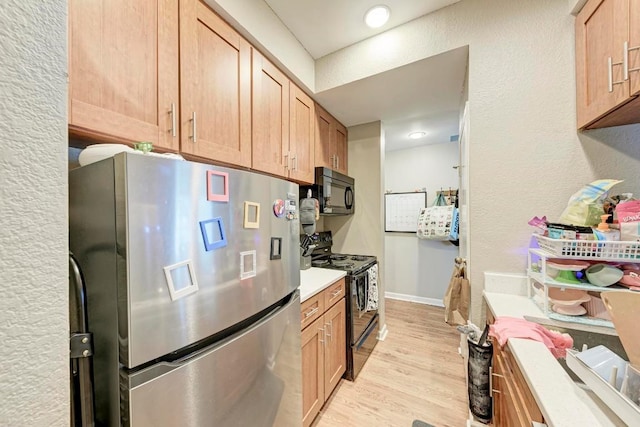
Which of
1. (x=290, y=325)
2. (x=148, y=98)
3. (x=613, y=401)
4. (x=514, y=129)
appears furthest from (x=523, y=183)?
(x=148, y=98)

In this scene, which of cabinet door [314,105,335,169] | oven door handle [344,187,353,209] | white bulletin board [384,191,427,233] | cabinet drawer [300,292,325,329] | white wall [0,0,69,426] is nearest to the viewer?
white wall [0,0,69,426]

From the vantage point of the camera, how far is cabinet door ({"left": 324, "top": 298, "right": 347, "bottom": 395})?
1688 mm

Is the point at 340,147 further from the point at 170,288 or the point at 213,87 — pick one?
the point at 170,288

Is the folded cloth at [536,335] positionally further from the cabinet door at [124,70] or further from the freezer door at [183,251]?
the cabinet door at [124,70]

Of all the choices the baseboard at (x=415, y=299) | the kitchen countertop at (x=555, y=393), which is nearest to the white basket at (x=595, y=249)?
the kitchen countertop at (x=555, y=393)

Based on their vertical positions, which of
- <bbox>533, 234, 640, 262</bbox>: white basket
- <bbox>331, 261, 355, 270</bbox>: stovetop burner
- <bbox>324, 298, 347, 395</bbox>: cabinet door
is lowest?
<bbox>324, 298, 347, 395</bbox>: cabinet door

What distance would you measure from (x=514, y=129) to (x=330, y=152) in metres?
1.47

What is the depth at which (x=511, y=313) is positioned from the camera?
1.16 meters

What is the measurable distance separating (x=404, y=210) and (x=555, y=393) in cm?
318

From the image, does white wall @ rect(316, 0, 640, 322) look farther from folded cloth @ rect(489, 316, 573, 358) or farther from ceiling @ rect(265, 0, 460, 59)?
folded cloth @ rect(489, 316, 573, 358)

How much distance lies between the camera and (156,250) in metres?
0.65

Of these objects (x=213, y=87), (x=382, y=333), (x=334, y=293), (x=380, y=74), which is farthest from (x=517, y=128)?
(x=382, y=333)

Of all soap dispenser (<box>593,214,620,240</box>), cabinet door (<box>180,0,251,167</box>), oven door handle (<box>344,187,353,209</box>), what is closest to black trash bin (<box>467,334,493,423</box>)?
soap dispenser (<box>593,214,620,240</box>)

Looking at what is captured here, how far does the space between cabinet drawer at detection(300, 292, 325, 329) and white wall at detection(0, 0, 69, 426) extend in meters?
1.08
